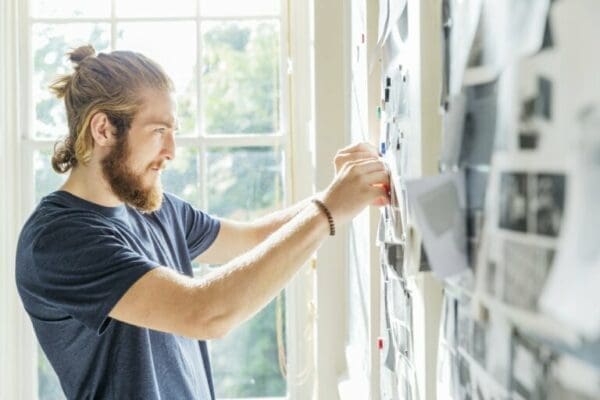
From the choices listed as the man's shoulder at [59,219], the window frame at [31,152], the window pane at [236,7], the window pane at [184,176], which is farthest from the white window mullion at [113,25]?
the man's shoulder at [59,219]

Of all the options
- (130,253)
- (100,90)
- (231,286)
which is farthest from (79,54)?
(231,286)

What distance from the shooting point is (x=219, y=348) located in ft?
7.61

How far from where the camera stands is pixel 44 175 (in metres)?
2.28

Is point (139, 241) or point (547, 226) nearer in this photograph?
point (547, 226)

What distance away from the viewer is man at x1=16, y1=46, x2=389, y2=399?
3.66 ft

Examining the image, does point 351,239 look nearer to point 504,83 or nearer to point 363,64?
point 363,64

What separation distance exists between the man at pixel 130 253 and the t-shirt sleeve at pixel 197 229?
5cm

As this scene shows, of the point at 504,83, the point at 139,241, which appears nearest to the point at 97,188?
the point at 139,241

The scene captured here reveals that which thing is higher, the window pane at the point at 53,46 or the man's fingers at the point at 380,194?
the window pane at the point at 53,46

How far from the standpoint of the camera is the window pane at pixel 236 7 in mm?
2287

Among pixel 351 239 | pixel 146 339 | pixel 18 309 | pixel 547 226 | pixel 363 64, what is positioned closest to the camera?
pixel 547 226

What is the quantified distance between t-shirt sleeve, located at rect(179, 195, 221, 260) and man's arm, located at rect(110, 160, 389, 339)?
0.50 metres

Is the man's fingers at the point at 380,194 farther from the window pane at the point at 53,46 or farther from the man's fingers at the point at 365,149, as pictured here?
the window pane at the point at 53,46

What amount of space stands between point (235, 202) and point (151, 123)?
36.3 inches
